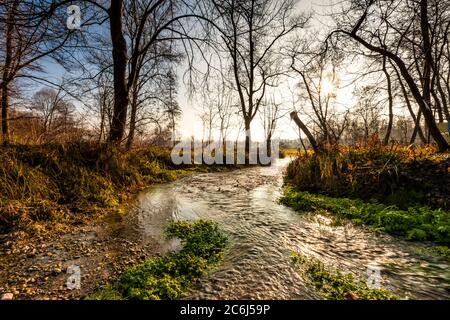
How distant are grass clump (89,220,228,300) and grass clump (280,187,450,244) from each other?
250cm

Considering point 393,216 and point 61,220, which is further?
point 393,216

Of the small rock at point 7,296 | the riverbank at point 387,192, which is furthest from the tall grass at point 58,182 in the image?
the riverbank at point 387,192

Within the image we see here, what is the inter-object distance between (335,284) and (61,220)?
3888mm

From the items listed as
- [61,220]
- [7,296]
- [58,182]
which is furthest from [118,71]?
[7,296]

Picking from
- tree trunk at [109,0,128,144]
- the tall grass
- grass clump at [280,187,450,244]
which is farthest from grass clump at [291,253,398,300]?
tree trunk at [109,0,128,144]

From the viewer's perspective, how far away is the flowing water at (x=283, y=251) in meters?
2.06

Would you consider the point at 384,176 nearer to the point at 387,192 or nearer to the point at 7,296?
the point at 387,192

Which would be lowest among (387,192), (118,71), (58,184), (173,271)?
(173,271)

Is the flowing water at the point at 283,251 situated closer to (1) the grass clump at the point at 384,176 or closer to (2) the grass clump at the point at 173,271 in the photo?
(2) the grass clump at the point at 173,271

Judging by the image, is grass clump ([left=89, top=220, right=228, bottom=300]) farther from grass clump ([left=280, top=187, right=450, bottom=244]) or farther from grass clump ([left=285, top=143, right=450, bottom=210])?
grass clump ([left=285, top=143, right=450, bottom=210])

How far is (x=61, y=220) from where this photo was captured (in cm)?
354

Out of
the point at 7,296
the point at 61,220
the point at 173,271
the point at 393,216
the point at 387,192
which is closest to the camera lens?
the point at 7,296

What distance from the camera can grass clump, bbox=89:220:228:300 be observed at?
1959 mm
